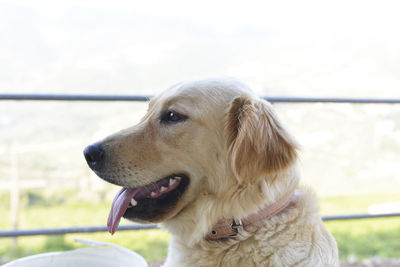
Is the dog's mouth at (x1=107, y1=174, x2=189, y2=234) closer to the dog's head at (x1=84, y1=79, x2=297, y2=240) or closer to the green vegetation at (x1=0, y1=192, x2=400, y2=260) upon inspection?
the dog's head at (x1=84, y1=79, x2=297, y2=240)

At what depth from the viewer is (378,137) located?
706cm

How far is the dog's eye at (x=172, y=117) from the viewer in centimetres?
175

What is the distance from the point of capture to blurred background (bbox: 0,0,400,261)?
218 inches

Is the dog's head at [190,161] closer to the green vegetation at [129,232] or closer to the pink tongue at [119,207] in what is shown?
the pink tongue at [119,207]

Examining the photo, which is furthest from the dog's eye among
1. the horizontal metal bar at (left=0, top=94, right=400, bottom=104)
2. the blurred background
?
the blurred background

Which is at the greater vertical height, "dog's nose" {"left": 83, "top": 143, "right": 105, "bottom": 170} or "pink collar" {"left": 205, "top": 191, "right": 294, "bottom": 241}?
"dog's nose" {"left": 83, "top": 143, "right": 105, "bottom": 170}

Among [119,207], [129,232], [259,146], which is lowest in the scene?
[129,232]

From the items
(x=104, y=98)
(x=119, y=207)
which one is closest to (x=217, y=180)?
(x=119, y=207)

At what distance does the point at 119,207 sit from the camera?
1.71 meters

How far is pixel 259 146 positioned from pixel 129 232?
361 centimetres

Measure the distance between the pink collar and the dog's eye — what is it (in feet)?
1.60

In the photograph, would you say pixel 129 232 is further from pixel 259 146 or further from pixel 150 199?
pixel 259 146

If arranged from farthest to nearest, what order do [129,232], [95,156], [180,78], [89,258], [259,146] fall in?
1. [180,78]
2. [129,232]
3. [89,258]
4. [95,156]
5. [259,146]

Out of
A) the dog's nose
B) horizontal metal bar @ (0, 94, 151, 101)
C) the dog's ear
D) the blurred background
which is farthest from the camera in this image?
the blurred background
